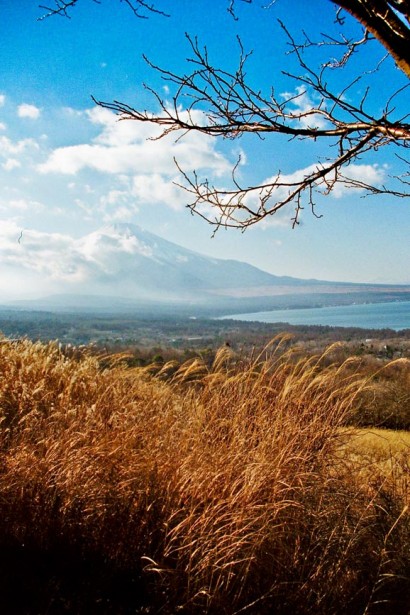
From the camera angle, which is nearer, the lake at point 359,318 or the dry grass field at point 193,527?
the dry grass field at point 193,527

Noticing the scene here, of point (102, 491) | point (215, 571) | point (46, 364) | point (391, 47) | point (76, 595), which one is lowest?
point (76, 595)

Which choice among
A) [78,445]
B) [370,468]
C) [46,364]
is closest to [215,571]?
[78,445]

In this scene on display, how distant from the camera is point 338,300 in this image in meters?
162

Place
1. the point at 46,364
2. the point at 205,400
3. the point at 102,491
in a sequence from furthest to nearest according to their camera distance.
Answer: the point at 46,364, the point at 205,400, the point at 102,491

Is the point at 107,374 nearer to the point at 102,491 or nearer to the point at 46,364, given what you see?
the point at 46,364

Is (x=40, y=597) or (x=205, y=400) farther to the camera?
(x=205, y=400)

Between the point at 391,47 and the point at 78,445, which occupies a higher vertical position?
the point at 391,47

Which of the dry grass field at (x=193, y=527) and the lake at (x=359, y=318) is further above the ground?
the dry grass field at (x=193, y=527)

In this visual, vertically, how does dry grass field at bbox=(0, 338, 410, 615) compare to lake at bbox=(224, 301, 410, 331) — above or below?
above

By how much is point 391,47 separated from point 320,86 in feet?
1.92

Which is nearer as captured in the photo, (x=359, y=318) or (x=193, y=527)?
(x=193, y=527)

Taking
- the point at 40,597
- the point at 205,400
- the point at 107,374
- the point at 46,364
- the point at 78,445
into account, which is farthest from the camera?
the point at 107,374

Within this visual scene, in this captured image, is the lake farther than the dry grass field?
Yes

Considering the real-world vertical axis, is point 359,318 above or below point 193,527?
below
